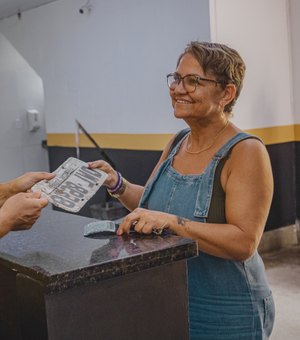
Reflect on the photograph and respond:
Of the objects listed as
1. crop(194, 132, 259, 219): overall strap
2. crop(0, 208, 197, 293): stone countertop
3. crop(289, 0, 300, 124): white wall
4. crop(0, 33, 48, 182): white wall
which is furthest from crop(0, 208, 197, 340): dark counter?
crop(0, 33, 48, 182): white wall

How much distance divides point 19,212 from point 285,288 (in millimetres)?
2846

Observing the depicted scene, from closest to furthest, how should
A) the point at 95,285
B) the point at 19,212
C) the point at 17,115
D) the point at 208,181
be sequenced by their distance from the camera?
1. the point at 95,285
2. the point at 19,212
3. the point at 208,181
4. the point at 17,115

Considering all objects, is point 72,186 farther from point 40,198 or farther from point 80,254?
point 80,254

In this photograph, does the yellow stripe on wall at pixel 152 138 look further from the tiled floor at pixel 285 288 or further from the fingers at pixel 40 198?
the fingers at pixel 40 198

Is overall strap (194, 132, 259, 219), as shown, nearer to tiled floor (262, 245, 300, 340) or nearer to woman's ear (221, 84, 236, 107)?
woman's ear (221, 84, 236, 107)

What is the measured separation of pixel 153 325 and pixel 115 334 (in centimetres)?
11

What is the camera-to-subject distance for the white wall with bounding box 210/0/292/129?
4020 millimetres

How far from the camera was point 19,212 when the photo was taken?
1315 mm

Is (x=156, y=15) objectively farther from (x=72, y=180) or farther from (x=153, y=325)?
(x=153, y=325)

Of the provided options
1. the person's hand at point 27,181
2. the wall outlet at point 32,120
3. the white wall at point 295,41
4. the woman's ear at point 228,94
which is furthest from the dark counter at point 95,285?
the wall outlet at point 32,120

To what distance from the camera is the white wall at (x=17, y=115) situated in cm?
616

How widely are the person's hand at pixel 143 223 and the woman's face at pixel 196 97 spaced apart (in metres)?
0.40

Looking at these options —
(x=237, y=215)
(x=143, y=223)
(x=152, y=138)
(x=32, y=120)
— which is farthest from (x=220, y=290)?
(x=32, y=120)

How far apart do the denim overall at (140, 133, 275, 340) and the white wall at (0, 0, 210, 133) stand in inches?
101
